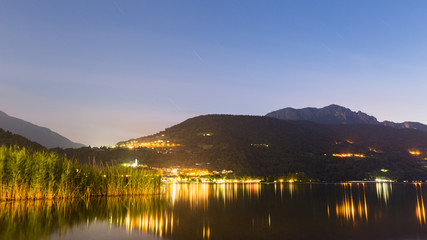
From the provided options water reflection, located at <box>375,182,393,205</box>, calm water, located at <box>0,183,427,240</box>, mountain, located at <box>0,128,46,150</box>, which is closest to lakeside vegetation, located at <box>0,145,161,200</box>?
calm water, located at <box>0,183,427,240</box>

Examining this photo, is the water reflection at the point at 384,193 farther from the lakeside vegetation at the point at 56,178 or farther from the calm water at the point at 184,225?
the lakeside vegetation at the point at 56,178

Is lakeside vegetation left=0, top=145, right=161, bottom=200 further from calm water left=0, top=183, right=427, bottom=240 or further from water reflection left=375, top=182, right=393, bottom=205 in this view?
water reflection left=375, top=182, right=393, bottom=205

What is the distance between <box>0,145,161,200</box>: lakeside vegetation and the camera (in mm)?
29844

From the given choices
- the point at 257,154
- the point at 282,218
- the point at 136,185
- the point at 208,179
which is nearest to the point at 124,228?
the point at 282,218

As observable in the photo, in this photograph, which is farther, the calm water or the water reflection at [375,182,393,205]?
the water reflection at [375,182,393,205]

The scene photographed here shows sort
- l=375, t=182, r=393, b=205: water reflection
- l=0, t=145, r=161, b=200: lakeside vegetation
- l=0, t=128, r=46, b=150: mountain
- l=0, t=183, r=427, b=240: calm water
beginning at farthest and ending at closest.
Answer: l=0, t=128, r=46, b=150: mountain, l=375, t=182, r=393, b=205: water reflection, l=0, t=145, r=161, b=200: lakeside vegetation, l=0, t=183, r=427, b=240: calm water

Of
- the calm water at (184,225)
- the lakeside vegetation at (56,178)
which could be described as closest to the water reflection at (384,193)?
the calm water at (184,225)

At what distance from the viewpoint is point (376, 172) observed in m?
189

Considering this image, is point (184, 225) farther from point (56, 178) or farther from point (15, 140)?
point (15, 140)

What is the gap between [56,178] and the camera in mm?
33250

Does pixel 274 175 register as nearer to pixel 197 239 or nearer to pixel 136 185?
pixel 136 185

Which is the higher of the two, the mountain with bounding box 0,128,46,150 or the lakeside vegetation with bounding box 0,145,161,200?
the mountain with bounding box 0,128,46,150

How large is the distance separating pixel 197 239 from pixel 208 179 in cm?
14427

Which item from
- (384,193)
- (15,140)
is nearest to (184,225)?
(384,193)
